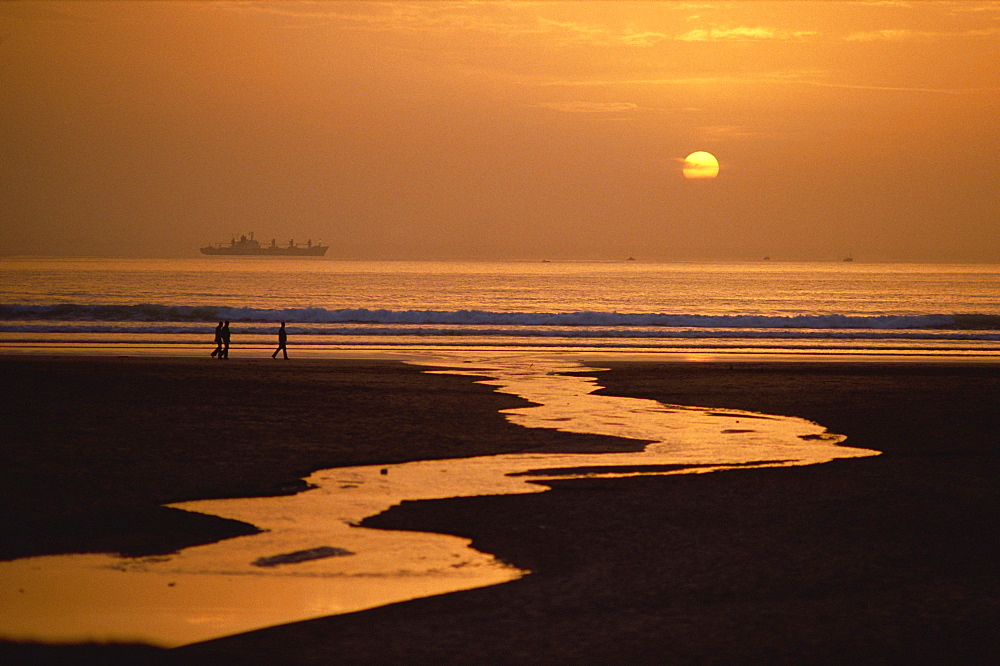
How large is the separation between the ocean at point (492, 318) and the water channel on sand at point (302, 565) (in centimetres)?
2692

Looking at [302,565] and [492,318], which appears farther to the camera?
[492,318]

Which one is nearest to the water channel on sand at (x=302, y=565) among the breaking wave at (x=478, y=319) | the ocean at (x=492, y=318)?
the ocean at (x=492, y=318)

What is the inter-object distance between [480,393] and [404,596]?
15.2m

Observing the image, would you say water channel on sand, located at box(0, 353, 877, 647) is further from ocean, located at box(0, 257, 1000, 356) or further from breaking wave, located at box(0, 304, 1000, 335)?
breaking wave, located at box(0, 304, 1000, 335)

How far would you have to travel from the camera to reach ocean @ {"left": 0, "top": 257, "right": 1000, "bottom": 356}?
4588 centimetres

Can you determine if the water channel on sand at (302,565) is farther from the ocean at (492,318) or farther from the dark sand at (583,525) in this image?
the ocean at (492,318)

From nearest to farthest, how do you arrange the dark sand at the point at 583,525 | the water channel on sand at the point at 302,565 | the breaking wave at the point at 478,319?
the dark sand at the point at 583,525, the water channel on sand at the point at 302,565, the breaking wave at the point at 478,319

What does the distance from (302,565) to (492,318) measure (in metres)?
59.6

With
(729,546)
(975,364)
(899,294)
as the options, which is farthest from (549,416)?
(899,294)

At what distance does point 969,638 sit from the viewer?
22.0 feet

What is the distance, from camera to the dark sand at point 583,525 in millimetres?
6617

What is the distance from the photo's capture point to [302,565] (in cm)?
846

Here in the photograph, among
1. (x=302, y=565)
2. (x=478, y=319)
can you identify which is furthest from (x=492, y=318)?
(x=302, y=565)

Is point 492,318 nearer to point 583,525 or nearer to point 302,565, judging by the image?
point 583,525
